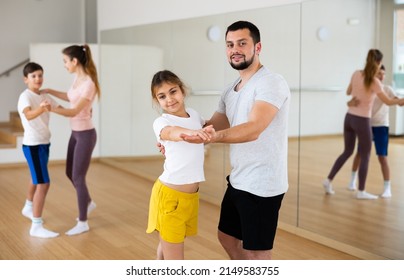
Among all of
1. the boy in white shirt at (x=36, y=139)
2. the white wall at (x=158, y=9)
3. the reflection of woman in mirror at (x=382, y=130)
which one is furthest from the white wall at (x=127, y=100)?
the reflection of woman in mirror at (x=382, y=130)

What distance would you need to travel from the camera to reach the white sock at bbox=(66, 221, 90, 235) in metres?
4.55

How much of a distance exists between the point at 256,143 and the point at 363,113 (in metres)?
1.83

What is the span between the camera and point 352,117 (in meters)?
4.26

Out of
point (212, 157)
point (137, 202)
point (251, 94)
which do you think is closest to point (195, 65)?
point (212, 157)

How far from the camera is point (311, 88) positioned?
→ 4.55 metres

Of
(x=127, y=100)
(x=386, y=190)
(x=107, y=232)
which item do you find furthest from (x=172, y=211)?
(x=127, y=100)

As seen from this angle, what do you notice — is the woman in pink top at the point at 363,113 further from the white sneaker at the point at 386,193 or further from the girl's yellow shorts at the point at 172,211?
the girl's yellow shorts at the point at 172,211

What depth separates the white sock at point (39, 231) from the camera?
446 cm

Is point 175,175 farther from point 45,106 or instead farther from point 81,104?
point 81,104

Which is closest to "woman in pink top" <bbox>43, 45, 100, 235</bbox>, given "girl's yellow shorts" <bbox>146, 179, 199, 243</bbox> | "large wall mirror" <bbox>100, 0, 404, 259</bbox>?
"large wall mirror" <bbox>100, 0, 404, 259</bbox>

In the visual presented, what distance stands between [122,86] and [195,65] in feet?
5.79

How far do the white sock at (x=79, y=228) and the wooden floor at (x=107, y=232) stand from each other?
46 mm

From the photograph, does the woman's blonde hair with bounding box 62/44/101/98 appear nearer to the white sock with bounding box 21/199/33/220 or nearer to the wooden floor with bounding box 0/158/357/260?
the wooden floor with bounding box 0/158/357/260
